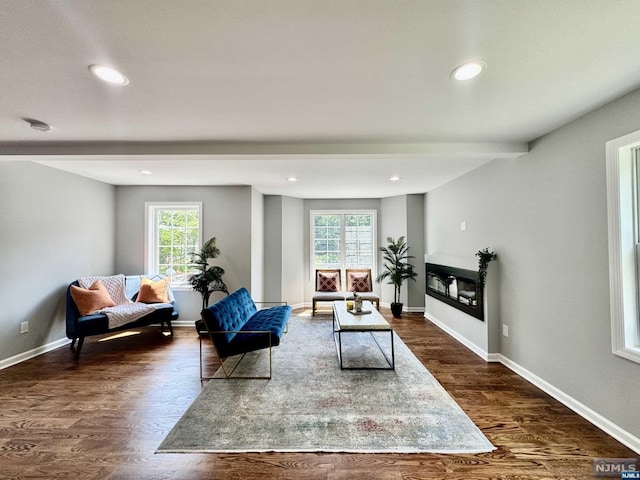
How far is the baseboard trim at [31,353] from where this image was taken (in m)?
3.28

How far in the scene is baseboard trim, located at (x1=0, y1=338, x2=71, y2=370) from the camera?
328cm

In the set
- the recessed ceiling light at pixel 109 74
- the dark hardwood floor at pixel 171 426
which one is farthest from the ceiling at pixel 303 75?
the dark hardwood floor at pixel 171 426

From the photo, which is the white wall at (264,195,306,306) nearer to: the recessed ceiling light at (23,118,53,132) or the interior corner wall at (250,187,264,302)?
the interior corner wall at (250,187,264,302)

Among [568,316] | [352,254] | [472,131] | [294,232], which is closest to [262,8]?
[472,131]

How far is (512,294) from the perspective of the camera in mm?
3184

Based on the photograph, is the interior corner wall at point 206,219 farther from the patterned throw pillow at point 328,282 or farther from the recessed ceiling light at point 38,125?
the recessed ceiling light at point 38,125

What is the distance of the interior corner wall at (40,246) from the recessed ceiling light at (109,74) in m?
2.85

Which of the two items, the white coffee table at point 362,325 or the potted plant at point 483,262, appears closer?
the white coffee table at point 362,325

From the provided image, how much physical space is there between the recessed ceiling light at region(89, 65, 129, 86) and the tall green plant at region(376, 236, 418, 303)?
15.7 ft

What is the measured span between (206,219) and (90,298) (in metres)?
1.97

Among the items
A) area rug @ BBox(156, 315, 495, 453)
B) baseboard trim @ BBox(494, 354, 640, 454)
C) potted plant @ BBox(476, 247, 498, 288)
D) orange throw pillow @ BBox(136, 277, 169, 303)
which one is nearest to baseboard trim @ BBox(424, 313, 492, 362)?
baseboard trim @ BBox(494, 354, 640, 454)

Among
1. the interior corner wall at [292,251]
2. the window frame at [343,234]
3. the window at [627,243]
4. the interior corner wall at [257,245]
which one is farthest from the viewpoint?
the window frame at [343,234]

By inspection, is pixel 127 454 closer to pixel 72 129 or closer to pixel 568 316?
pixel 72 129

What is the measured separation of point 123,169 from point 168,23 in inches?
127
